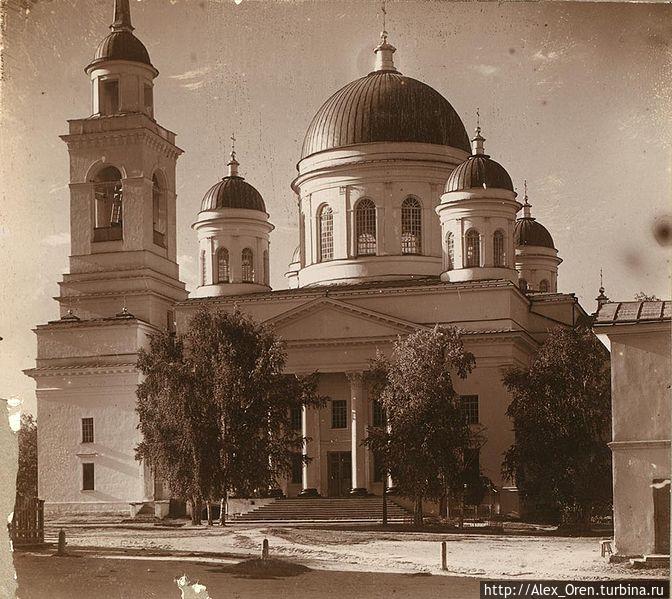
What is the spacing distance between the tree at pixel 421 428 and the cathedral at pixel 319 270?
945 millimetres

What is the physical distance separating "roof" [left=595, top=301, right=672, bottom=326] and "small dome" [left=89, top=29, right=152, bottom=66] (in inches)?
201

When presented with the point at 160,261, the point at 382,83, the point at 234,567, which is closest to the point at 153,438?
the point at 160,261

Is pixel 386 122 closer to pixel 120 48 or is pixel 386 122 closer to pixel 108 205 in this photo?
pixel 108 205

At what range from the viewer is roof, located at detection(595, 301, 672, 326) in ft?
50.1

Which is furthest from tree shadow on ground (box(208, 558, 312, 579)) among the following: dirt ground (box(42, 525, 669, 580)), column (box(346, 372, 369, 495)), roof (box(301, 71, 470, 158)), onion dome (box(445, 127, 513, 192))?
onion dome (box(445, 127, 513, 192))

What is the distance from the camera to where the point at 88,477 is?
18906 millimetres

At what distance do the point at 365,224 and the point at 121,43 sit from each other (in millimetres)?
12250

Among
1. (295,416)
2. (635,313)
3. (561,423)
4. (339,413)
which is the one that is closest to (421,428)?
(295,416)

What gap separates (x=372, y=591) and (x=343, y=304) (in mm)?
11310

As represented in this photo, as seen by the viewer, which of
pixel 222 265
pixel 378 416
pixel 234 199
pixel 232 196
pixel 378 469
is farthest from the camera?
pixel 222 265

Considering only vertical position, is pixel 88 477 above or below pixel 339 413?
below

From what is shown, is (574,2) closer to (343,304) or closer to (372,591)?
(372,591)

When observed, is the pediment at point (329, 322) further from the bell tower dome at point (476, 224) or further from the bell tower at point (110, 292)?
the bell tower at point (110, 292)

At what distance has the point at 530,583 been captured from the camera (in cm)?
1476
